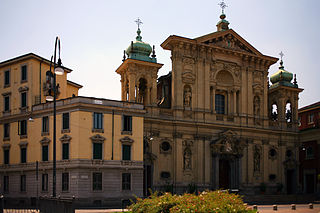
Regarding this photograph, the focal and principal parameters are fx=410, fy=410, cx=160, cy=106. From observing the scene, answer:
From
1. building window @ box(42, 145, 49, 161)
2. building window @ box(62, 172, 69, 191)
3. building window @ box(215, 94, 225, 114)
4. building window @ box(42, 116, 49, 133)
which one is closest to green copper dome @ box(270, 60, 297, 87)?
building window @ box(215, 94, 225, 114)

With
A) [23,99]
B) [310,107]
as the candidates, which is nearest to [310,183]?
[310,107]

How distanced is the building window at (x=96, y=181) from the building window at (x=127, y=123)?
5329 millimetres

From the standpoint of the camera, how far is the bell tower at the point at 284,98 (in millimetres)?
57969

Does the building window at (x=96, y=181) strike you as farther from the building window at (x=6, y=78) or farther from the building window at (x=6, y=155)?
the building window at (x=6, y=78)

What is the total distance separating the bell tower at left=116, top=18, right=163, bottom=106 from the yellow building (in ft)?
21.1

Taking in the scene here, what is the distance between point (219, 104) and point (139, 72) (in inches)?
482

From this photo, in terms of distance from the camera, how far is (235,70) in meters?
54.4

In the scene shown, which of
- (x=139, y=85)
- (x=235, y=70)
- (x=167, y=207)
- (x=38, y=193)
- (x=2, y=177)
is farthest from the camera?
(x=235, y=70)

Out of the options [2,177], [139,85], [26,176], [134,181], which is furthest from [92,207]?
[139,85]

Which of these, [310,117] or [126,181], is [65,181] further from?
[310,117]

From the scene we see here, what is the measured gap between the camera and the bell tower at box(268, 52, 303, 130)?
58.0m

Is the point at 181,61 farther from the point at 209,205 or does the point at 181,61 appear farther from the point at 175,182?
the point at 209,205

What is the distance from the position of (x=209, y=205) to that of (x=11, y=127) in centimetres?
3201

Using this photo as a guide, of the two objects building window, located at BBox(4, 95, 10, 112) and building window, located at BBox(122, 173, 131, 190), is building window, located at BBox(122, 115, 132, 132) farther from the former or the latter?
building window, located at BBox(4, 95, 10, 112)
